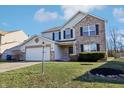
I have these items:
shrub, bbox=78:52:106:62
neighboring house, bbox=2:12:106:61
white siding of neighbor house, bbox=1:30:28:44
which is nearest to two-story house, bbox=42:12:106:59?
neighboring house, bbox=2:12:106:61

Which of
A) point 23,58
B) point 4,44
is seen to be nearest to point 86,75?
point 23,58

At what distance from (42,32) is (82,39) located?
9.31 m

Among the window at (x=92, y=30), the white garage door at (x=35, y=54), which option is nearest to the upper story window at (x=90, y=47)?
A: the window at (x=92, y=30)

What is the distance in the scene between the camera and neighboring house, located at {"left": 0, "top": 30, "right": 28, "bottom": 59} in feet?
123

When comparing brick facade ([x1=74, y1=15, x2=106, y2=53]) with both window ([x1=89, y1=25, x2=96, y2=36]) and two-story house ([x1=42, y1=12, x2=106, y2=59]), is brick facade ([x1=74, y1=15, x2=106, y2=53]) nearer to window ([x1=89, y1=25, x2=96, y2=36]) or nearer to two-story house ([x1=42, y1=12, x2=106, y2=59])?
two-story house ([x1=42, y1=12, x2=106, y2=59])

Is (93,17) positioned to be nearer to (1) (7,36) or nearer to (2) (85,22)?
(2) (85,22)

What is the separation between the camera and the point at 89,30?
28.8 metres

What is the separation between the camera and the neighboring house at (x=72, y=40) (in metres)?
28.2

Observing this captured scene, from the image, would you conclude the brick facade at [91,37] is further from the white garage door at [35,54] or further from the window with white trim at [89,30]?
the white garage door at [35,54]

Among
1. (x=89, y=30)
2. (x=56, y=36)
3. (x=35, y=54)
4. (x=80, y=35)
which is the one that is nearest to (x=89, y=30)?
(x=89, y=30)

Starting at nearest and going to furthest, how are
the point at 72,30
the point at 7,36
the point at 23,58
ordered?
the point at 72,30 → the point at 23,58 → the point at 7,36

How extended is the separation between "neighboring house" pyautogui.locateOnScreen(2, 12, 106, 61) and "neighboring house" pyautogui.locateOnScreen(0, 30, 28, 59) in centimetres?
559

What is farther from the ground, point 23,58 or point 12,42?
point 12,42
